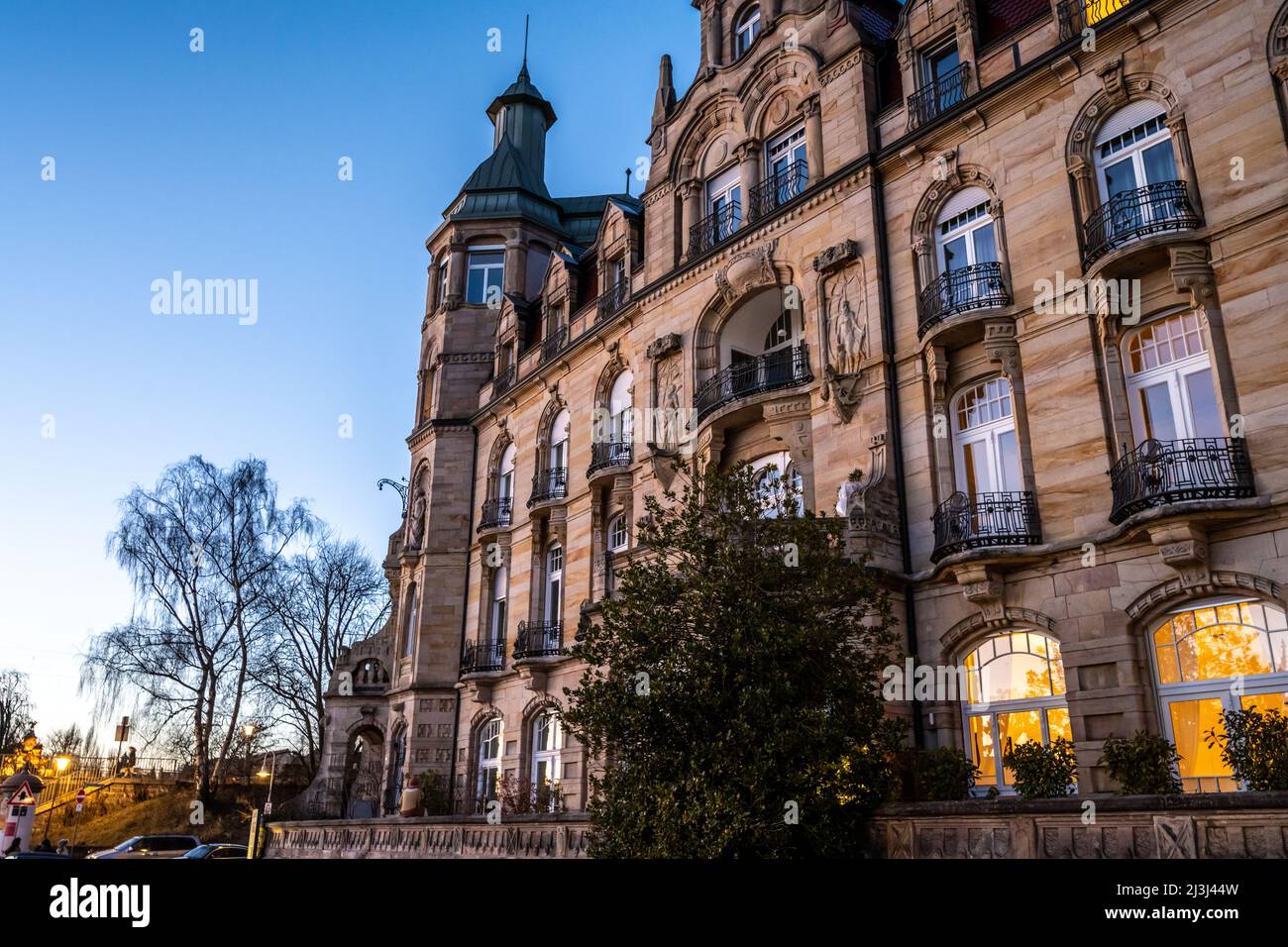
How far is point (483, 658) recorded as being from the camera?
31266 millimetres

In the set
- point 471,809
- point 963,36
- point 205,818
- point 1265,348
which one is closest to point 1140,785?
point 1265,348

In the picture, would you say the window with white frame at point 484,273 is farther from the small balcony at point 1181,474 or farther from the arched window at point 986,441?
the small balcony at point 1181,474

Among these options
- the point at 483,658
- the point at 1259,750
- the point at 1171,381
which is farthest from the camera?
the point at 483,658

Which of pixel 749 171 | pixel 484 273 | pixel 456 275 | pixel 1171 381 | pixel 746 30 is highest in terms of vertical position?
pixel 746 30

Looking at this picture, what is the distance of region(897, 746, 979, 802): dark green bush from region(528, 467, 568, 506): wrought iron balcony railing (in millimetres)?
15785

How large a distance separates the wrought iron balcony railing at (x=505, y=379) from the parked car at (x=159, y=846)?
17294mm

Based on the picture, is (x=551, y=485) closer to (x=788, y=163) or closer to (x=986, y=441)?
(x=788, y=163)

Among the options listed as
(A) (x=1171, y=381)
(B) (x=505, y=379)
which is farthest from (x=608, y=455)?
(A) (x=1171, y=381)

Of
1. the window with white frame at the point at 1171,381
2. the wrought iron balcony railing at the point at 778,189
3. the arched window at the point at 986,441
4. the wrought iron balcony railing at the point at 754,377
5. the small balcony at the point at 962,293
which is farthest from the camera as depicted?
the wrought iron balcony railing at the point at 778,189

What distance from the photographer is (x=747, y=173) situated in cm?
2548

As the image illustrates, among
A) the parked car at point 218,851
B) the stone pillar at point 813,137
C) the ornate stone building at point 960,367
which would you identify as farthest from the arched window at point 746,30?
the parked car at point 218,851

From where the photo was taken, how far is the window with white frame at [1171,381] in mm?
15797

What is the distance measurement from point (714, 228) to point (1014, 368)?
10734mm
